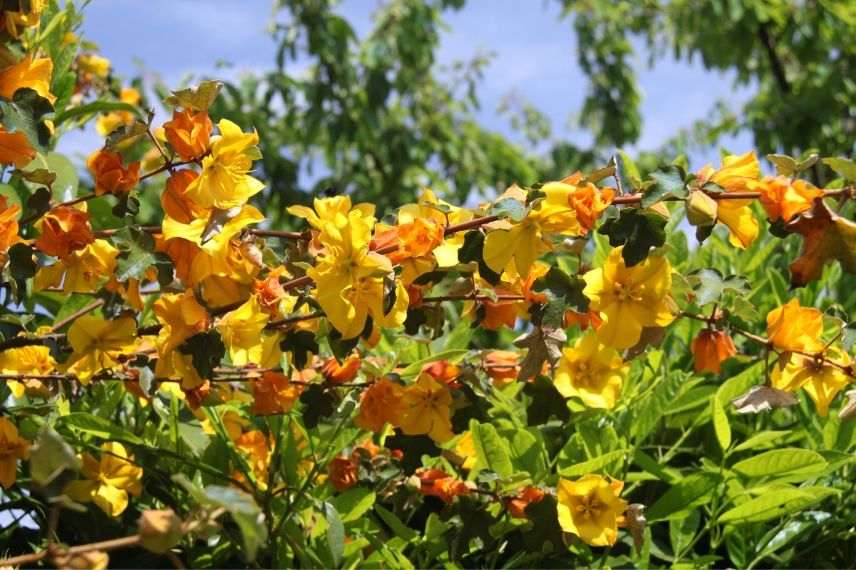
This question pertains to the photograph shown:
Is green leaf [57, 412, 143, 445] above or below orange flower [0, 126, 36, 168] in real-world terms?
below

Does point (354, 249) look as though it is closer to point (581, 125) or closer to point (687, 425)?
point (687, 425)

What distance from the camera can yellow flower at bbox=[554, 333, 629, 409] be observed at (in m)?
1.10

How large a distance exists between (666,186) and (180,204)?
41 cm

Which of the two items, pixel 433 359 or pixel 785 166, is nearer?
pixel 785 166

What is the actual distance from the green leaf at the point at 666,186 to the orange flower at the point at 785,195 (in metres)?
0.07

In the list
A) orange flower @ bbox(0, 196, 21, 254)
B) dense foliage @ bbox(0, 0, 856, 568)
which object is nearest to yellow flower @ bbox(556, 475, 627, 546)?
dense foliage @ bbox(0, 0, 856, 568)

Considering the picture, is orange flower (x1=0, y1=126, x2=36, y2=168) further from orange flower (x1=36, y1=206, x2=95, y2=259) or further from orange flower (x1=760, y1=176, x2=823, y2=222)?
orange flower (x1=760, y1=176, x2=823, y2=222)

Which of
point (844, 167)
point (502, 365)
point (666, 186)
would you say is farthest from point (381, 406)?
point (844, 167)

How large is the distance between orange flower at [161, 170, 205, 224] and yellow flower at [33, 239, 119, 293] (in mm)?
78

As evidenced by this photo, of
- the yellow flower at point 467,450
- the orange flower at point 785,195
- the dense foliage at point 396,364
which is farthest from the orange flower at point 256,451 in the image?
the orange flower at point 785,195

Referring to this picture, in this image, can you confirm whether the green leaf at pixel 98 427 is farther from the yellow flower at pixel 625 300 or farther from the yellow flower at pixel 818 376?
the yellow flower at pixel 818 376

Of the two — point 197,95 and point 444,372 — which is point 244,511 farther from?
point 444,372

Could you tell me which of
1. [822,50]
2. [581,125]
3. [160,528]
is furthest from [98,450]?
[581,125]

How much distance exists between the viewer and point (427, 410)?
1148 millimetres
